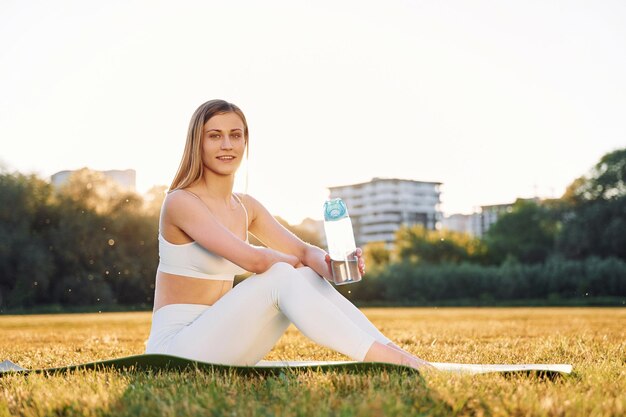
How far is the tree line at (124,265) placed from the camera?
92.2 ft

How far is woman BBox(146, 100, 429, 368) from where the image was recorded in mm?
3486

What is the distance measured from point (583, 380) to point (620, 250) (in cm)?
4174

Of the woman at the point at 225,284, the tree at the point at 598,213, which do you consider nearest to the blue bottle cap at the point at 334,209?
the woman at the point at 225,284

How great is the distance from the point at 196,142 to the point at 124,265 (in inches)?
1055

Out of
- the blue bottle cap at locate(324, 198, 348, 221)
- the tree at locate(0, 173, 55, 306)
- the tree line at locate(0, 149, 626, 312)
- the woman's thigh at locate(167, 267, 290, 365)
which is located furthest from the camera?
the tree line at locate(0, 149, 626, 312)

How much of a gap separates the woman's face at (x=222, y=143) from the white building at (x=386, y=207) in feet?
394

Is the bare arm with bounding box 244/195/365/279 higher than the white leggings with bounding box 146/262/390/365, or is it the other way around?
the bare arm with bounding box 244/195/365/279

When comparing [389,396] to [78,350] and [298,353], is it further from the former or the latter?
[78,350]

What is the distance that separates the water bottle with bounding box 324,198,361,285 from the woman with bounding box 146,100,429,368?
92 mm

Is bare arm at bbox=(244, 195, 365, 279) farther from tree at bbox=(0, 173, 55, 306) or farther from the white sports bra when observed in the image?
tree at bbox=(0, 173, 55, 306)

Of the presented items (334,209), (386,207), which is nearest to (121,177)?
(334,209)

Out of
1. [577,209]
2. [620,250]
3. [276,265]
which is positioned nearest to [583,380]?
[276,265]

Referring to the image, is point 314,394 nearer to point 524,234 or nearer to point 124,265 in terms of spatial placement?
point 124,265

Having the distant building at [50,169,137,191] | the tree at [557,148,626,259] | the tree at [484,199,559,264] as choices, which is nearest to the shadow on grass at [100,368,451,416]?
the distant building at [50,169,137,191]
